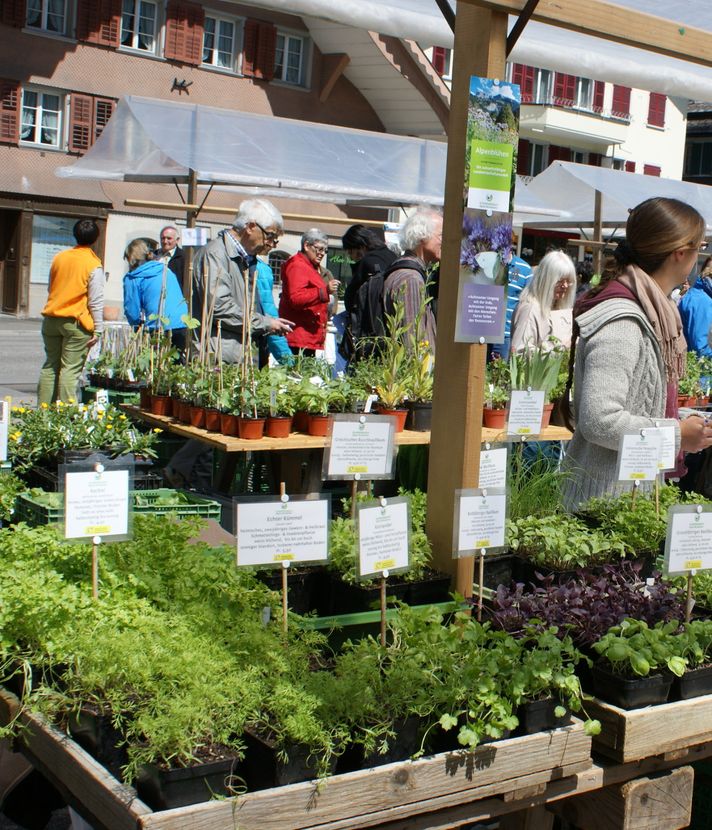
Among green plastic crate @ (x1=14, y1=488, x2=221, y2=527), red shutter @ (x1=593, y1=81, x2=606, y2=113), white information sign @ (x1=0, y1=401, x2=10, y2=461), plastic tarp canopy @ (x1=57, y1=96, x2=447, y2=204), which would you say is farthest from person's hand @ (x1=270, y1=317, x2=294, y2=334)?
red shutter @ (x1=593, y1=81, x2=606, y2=113)

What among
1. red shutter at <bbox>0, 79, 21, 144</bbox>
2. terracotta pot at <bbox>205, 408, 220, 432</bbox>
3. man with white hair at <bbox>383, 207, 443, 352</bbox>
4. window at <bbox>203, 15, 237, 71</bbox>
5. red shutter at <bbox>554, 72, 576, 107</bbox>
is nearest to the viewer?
terracotta pot at <bbox>205, 408, 220, 432</bbox>

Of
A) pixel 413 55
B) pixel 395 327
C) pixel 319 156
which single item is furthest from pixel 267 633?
pixel 413 55

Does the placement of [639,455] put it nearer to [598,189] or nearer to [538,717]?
[538,717]

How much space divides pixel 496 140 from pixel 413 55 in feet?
70.5

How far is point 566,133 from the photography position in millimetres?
28688

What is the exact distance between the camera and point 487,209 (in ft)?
8.27

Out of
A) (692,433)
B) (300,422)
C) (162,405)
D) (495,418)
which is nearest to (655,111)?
(495,418)

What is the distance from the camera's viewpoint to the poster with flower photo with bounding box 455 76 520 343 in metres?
2.49

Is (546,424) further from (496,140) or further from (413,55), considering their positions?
(413,55)

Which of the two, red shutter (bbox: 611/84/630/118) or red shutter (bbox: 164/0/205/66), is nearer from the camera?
red shutter (bbox: 164/0/205/66)

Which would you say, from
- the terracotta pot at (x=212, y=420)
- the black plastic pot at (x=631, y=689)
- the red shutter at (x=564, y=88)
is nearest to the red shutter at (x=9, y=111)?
the red shutter at (x=564, y=88)

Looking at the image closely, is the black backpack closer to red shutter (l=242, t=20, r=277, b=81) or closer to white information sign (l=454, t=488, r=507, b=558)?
white information sign (l=454, t=488, r=507, b=558)

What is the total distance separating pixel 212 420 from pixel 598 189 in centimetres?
667

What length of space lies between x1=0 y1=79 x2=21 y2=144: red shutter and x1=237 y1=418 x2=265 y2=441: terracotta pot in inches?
708
